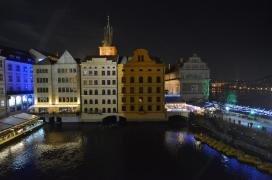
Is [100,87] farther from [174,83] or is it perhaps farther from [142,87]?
[174,83]

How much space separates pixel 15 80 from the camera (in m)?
78.1

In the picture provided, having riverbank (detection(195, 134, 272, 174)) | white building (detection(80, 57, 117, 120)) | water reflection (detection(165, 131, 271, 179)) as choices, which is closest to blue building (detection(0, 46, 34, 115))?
white building (detection(80, 57, 117, 120))

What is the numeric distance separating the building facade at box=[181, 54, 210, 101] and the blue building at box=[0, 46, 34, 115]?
2343 inches

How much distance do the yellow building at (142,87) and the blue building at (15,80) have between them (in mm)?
35914

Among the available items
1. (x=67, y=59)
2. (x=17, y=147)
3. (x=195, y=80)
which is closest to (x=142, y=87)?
(x=67, y=59)

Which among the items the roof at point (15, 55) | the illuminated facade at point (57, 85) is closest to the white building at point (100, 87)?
the illuminated facade at point (57, 85)

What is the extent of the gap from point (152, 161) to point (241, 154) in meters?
16.0

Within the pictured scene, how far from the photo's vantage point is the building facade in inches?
3467

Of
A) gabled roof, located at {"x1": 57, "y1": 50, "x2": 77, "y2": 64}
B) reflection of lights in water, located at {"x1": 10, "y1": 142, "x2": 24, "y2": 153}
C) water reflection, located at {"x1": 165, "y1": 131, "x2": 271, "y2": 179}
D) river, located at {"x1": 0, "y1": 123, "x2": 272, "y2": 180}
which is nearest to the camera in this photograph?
water reflection, located at {"x1": 165, "y1": 131, "x2": 271, "y2": 179}

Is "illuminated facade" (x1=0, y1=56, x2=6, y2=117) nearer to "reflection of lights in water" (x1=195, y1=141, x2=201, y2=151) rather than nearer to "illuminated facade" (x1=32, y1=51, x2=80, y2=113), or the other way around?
"illuminated facade" (x1=32, y1=51, x2=80, y2=113)

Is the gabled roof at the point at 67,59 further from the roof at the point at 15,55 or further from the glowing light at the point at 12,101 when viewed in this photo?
the glowing light at the point at 12,101

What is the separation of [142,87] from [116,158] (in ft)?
106

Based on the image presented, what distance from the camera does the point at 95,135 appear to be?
191 feet

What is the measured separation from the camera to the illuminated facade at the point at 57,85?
2933 inches
